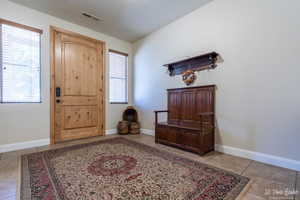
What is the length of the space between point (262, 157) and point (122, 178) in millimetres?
2077

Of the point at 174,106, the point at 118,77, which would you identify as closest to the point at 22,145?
the point at 118,77

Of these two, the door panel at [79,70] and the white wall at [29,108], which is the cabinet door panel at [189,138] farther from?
the white wall at [29,108]

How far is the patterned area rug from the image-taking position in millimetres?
1362

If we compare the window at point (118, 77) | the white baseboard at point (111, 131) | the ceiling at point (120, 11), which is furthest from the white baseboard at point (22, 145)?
the ceiling at point (120, 11)

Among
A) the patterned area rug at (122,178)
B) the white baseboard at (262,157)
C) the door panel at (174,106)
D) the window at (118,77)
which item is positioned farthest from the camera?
the window at (118,77)

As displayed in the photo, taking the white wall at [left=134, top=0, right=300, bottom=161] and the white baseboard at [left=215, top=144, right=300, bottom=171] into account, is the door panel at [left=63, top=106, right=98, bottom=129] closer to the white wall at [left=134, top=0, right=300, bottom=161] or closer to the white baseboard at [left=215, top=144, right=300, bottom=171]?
the white wall at [left=134, top=0, right=300, bottom=161]

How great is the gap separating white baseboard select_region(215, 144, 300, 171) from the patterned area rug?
0.75 meters

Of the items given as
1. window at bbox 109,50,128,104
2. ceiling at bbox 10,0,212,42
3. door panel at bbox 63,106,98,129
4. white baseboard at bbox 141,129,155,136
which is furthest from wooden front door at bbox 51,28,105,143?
white baseboard at bbox 141,129,155,136

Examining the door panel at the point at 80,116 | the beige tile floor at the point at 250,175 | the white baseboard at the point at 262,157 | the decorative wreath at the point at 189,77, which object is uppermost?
the decorative wreath at the point at 189,77

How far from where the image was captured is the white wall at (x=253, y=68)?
6.31ft

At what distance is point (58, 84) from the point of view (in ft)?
10.5

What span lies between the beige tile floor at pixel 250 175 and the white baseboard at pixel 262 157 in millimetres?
90

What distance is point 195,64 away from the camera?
292 centimetres

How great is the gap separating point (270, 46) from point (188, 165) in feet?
6.93
